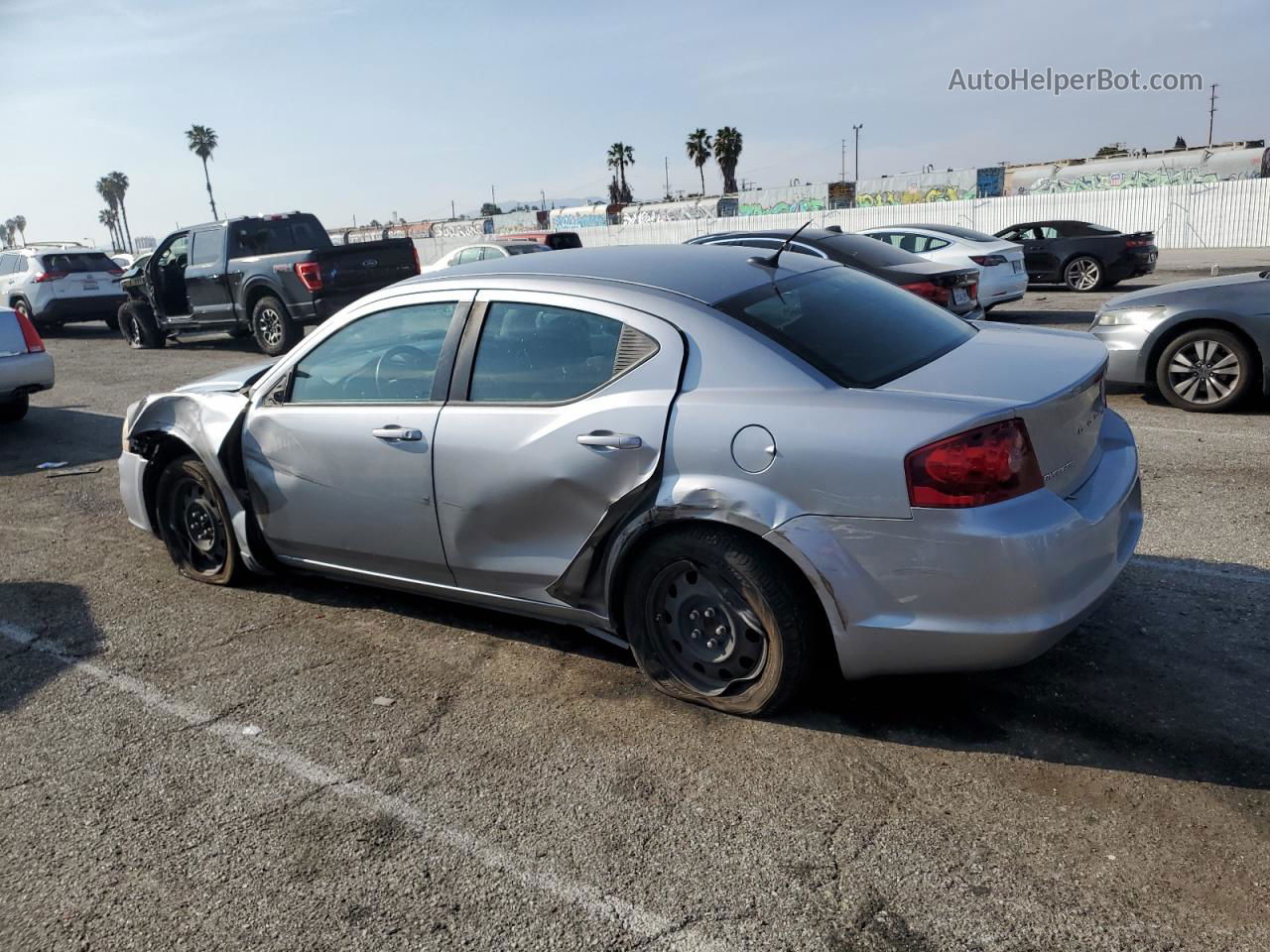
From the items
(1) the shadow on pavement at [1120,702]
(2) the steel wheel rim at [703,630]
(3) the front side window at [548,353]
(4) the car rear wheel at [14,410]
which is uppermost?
(3) the front side window at [548,353]

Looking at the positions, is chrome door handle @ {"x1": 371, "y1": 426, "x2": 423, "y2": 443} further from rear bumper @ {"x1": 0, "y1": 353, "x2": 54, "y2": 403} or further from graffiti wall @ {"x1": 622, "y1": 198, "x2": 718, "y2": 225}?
graffiti wall @ {"x1": 622, "y1": 198, "x2": 718, "y2": 225}

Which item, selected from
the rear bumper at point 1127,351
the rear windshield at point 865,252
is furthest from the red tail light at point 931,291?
the rear bumper at point 1127,351

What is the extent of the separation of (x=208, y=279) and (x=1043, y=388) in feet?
46.2

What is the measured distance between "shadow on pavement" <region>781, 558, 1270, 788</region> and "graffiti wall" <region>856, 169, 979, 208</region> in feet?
105

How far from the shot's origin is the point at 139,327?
55.4 ft

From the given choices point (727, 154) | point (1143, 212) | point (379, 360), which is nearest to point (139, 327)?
point (379, 360)

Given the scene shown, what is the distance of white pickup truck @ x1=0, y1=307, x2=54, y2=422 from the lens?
9.77 meters

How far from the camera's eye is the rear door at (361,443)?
4.07 metres

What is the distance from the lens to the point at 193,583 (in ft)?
17.4

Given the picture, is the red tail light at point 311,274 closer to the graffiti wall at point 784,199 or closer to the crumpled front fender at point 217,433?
the crumpled front fender at point 217,433

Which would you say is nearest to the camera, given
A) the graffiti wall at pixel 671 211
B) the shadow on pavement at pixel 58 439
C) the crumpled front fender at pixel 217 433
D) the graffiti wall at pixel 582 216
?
the crumpled front fender at pixel 217 433

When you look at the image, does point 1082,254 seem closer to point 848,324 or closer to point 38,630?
point 848,324

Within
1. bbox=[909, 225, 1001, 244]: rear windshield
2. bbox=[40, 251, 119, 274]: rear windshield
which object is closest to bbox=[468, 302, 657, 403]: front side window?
bbox=[909, 225, 1001, 244]: rear windshield

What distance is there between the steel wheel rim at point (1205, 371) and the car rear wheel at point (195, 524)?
22.7ft
